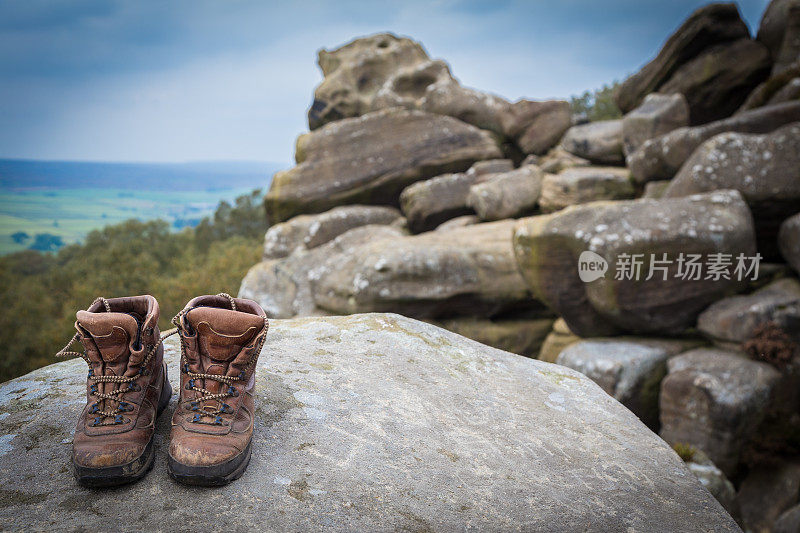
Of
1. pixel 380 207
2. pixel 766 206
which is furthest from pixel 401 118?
pixel 766 206

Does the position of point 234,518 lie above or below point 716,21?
below

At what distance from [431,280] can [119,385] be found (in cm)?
790

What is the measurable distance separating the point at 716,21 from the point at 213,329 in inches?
684

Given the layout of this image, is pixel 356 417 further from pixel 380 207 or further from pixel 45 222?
pixel 45 222

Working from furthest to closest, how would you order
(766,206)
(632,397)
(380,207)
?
(380,207)
(766,206)
(632,397)

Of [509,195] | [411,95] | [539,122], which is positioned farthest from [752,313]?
[411,95]

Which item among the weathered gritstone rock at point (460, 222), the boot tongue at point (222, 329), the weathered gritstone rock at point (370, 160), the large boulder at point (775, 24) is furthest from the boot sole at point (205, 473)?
the large boulder at point (775, 24)

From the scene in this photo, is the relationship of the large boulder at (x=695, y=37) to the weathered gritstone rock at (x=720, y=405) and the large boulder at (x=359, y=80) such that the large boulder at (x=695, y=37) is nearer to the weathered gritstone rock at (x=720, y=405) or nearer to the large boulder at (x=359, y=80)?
the weathered gritstone rock at (x=720, y=405)

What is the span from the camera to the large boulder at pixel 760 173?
805 cm

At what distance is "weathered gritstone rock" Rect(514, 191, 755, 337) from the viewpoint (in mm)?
7664

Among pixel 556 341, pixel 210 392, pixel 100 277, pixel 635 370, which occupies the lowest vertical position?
pixel 100 277

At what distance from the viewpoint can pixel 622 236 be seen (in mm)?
7801

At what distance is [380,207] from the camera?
16.0m

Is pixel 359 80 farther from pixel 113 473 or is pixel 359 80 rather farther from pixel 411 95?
pixel 113 473
